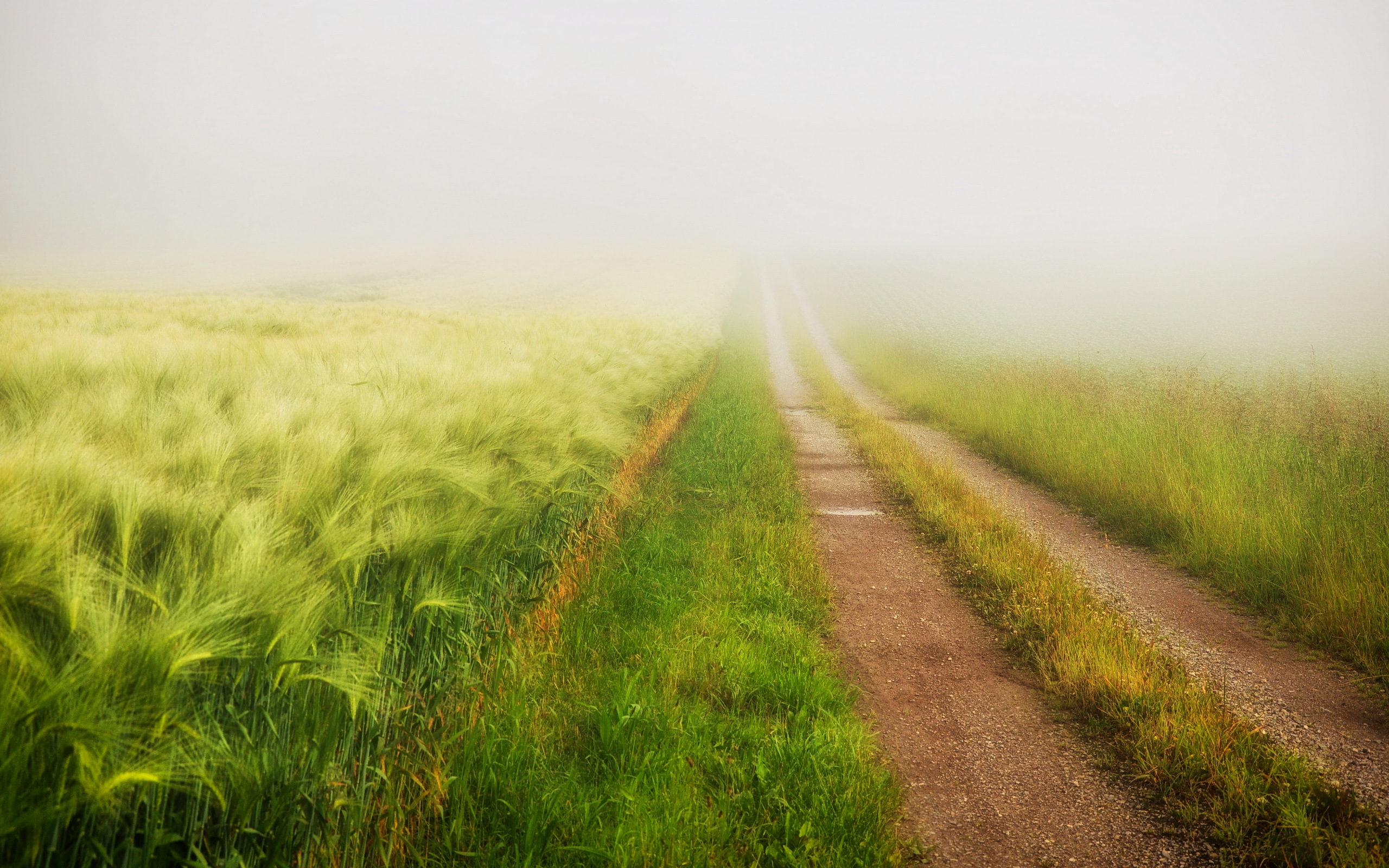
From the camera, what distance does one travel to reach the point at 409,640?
6.57 feet

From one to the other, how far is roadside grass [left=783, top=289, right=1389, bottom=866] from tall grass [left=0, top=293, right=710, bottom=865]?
2608 mm

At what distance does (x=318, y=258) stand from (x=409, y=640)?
5162 centimetres

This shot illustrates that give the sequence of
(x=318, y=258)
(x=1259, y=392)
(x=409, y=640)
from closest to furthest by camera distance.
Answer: (x=409, y=640)
(x=1259, y=392)
(x=318, y=258)

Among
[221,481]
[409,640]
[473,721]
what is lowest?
[473,721]

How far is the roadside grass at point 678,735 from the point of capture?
2.01m

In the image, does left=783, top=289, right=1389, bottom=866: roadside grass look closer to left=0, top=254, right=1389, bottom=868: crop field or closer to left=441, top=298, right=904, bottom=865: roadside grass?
left=0, top=254, right=1389, bottom=868: crop field

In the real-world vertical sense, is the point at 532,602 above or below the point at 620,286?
below

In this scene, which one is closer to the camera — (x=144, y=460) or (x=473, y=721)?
(x=144, y=460)

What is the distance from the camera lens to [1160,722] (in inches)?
103

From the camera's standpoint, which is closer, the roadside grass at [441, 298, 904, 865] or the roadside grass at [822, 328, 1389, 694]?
the roadside grass at [441, 298, 904, 865]

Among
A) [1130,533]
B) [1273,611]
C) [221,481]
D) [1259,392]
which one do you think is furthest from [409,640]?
[1259,392]

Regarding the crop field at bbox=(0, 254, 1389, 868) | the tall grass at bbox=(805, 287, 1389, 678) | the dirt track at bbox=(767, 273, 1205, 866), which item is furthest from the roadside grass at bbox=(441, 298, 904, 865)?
the tall grass at bbox=(805, 287, 1389, 678)

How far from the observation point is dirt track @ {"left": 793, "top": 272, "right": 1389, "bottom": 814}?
2.60 m

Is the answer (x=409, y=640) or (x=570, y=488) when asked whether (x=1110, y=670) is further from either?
(x=409, y=640)
